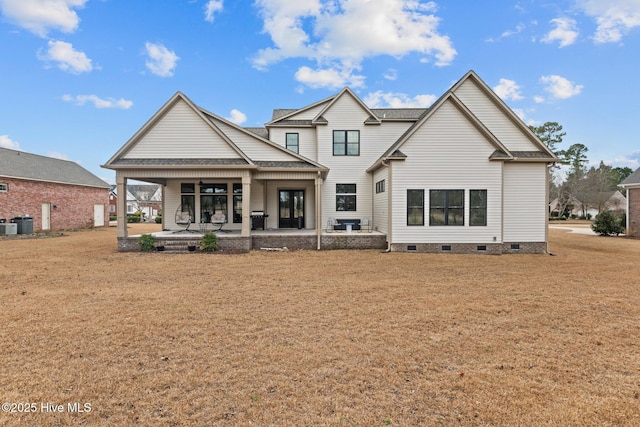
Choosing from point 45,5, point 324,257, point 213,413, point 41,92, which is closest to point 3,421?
point 213,413

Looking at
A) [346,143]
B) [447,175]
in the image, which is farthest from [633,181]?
[346,143]

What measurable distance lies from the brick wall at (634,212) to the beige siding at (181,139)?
83.4 feet

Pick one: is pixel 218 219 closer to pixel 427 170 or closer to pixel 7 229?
pixel 427 170

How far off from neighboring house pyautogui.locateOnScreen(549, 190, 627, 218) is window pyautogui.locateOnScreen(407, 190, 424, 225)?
159 feet

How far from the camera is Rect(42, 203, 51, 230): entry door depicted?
78.2 ft

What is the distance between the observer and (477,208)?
13.1 m

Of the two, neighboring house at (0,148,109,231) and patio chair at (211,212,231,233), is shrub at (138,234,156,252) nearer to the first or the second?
patio chair at (211,212,231,233)

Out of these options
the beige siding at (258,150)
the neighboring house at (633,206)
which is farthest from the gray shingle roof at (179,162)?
the neighboring house at (633,206)

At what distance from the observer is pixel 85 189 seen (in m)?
27.7

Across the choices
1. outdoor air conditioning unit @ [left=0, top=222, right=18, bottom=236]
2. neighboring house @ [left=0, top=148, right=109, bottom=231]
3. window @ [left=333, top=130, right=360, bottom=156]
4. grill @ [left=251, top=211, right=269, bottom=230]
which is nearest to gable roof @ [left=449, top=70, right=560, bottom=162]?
window @ [left=333, top=130, right=360, bottom=156]

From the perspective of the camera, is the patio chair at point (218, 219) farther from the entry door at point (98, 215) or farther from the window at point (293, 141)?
the entry door at point (98, 215)

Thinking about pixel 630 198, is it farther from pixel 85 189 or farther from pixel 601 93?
pixel 85 189

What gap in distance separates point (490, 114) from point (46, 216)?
1198 inches

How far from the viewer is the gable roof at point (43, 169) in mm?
22375
